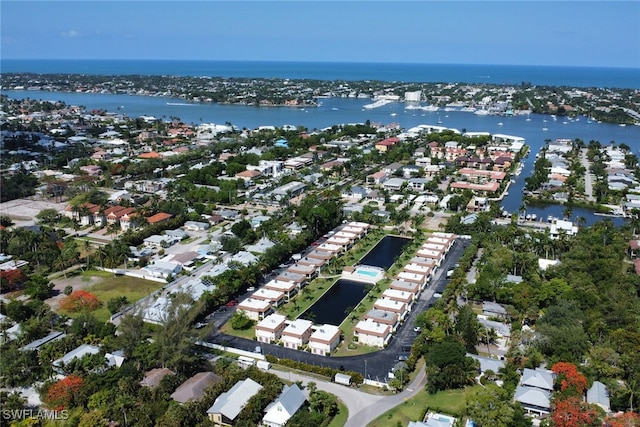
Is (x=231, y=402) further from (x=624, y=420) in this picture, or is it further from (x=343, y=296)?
(x=624, y=420)

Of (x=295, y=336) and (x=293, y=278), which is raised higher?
(x=293, y=278)

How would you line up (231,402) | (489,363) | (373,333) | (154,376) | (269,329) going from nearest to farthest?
1. (231,402)
2. (154,376)
3. (489,363)
4. (373,333)
5. (269,329)

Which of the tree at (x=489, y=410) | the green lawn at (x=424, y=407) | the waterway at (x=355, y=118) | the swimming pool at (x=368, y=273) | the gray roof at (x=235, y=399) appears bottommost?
the green lawn at (x=424, y=407)

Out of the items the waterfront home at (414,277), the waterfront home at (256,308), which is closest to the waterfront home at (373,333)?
the waterfront home at (256,308)

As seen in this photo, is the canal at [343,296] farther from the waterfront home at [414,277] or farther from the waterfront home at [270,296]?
the waterfront home at [414,277]

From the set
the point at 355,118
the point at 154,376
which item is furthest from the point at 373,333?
the point at 355,118

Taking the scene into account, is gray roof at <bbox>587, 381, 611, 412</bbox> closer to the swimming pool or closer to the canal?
the canal

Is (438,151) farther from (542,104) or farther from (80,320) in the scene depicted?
(542,104)
